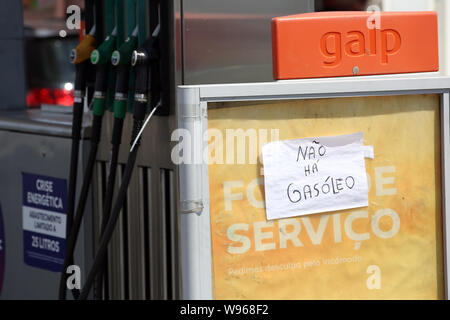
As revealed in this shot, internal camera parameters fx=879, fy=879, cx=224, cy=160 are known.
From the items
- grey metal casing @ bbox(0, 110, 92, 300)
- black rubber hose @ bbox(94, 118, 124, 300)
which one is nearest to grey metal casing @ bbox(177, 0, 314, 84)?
black rubber hose @ bbox(94, 118, 124, 300)

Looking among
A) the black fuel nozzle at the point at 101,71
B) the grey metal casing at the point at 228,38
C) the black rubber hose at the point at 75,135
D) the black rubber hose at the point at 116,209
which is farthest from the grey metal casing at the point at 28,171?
the grey metal casing at the point at 228,38

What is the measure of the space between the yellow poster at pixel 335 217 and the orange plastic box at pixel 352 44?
0.11 meters

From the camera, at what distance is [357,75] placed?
268cm

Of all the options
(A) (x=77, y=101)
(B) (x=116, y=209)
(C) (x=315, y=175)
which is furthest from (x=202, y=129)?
(A) (x=77, y=101)

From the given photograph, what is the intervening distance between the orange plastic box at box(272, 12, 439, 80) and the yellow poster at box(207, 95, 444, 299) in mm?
106

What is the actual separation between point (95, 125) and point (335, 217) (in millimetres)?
1228

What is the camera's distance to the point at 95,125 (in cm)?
347

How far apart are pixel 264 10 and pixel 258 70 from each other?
22 cm

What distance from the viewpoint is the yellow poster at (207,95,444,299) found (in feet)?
8.26

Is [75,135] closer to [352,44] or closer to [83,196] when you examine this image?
[83,196]

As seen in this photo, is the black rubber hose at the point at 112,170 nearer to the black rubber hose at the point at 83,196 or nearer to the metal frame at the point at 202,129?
the black rubber hose at the point at 83,196

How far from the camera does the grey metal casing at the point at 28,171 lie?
3.79 m
